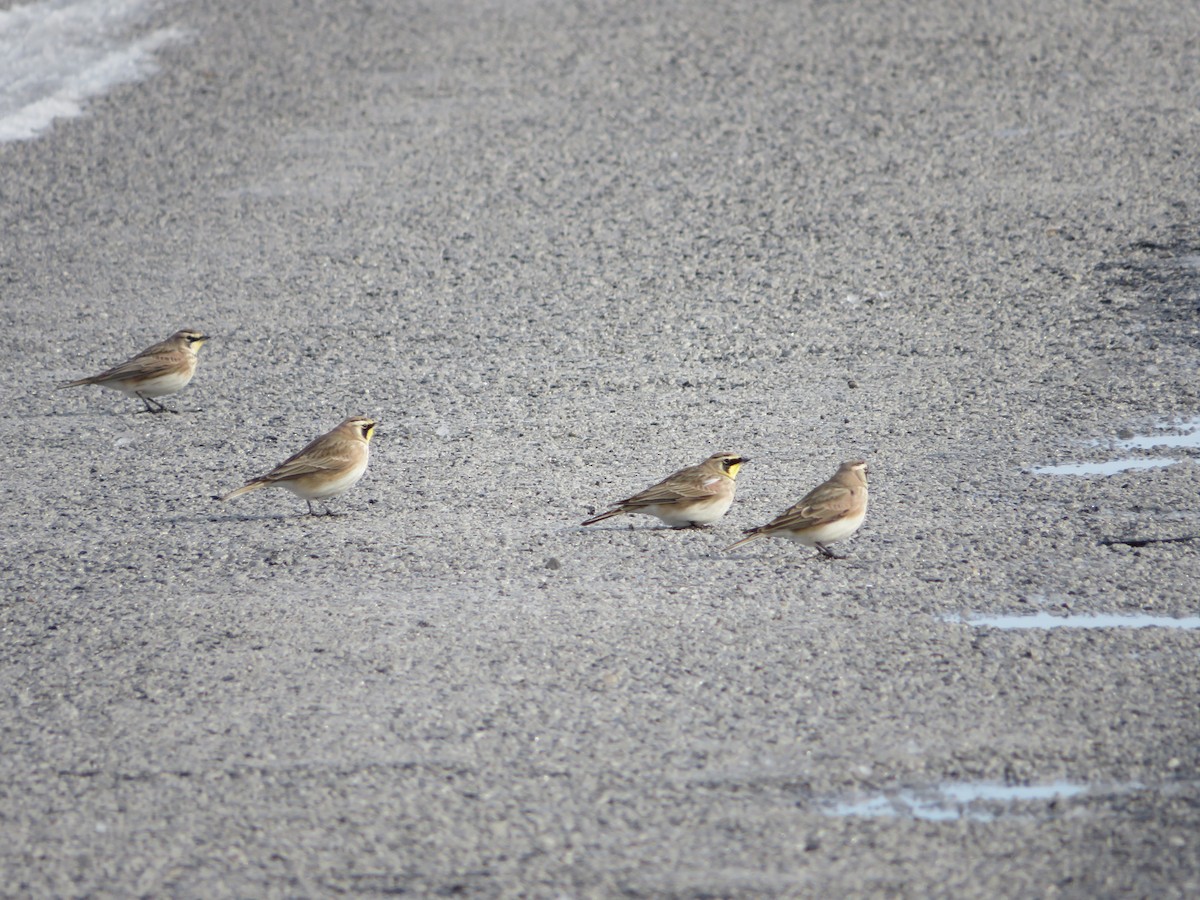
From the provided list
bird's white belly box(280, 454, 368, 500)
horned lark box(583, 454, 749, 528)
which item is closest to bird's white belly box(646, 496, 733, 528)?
horned lark box(583, 454, 749, 528)

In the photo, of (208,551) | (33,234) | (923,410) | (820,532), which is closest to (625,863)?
(820,532)

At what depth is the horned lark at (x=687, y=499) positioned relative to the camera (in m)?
7.50

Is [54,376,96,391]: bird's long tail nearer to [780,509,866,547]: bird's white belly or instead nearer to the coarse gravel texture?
the coarse gravel texture

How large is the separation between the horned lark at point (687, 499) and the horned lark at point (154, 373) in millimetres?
3703

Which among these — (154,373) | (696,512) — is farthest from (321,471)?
(154,373)

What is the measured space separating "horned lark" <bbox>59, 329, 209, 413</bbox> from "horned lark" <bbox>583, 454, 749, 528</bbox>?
3.70 metres

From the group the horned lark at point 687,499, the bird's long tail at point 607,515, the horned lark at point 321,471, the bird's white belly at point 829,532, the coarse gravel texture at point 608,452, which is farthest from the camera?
the horned lark at point 321,471

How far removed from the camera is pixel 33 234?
12.8 metres

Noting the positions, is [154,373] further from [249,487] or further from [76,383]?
[249,487]

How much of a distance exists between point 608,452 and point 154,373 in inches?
131

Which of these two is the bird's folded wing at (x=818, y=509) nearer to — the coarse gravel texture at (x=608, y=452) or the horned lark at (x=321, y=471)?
the coarse gravel texture at (x=608, y=452)

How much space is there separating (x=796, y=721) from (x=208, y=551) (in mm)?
3510

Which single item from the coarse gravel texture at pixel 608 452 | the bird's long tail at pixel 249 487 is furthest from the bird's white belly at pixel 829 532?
the bird's long tail at pixel 249 487

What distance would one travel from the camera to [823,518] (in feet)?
22.7
